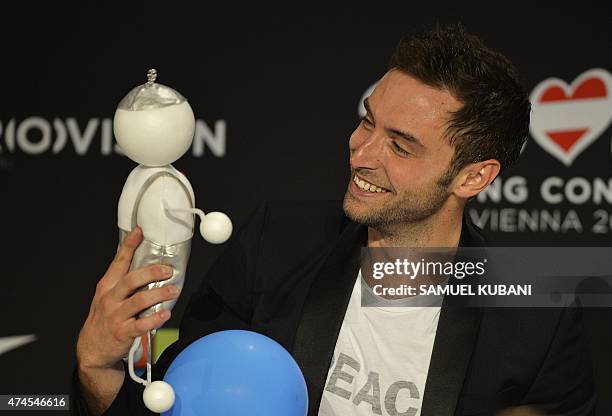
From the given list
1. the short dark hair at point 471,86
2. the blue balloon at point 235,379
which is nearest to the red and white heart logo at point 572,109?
the short dark hair at point 471,86

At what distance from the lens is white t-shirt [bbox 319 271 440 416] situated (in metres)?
1.56

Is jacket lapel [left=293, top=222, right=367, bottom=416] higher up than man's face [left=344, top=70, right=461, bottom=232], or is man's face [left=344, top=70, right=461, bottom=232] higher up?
man's face [left=344, top=70, right=461, bottom=232]

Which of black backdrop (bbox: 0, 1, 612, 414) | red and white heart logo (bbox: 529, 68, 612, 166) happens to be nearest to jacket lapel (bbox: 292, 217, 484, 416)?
black backdrop (bbox: 0, 1, 612, 414)

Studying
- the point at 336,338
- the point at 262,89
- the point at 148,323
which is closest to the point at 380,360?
the point at 336,338

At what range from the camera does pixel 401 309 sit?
65.2 inches

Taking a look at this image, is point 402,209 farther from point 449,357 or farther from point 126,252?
point 126,252

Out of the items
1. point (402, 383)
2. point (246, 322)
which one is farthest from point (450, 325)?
point (246, 322)

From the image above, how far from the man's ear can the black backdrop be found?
0.78m

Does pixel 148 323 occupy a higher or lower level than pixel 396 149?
lower

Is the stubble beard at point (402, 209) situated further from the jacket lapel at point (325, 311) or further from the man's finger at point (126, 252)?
the man's finger at point (126, 252)

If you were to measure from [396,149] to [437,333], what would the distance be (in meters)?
0.32

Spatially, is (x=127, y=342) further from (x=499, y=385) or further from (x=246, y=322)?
(x=499, y=385)

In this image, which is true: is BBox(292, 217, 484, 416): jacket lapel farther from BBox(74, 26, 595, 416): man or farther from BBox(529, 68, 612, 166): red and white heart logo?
BBox(529, 68, 612, 166): red and white heart logo

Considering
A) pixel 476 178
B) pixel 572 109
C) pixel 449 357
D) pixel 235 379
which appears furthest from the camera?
pixel 572 109
